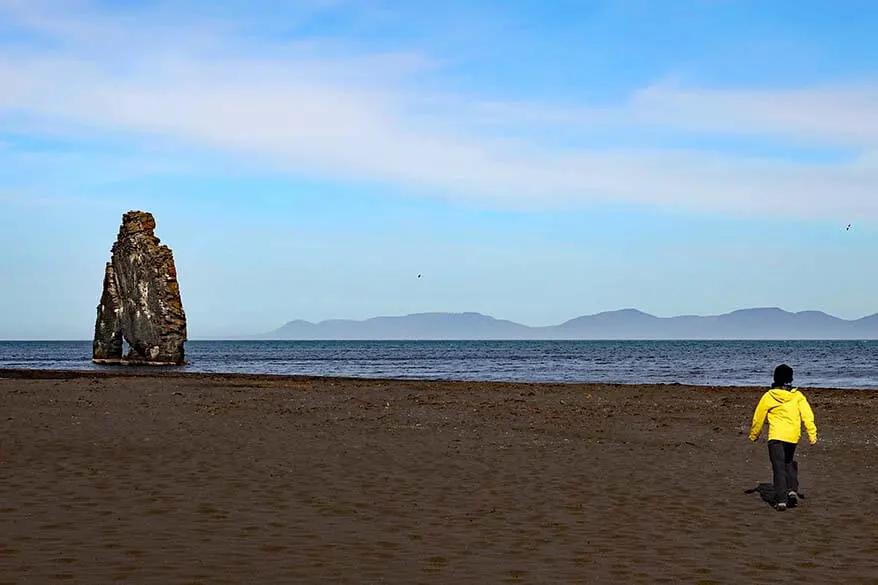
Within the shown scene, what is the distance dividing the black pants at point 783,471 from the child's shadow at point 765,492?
271 millimetres

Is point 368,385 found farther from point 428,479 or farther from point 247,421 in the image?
point 428,479

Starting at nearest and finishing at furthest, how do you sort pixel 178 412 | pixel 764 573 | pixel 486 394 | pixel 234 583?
pixel 234 583 < pixel 764 573 < pixel 178 412 < pixel 486 394

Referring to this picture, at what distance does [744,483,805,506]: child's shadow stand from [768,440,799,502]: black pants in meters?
0.27

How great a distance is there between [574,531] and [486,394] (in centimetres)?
2801

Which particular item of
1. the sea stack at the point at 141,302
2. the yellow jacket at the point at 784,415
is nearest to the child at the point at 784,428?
the yellow jacket at the point at 784,415

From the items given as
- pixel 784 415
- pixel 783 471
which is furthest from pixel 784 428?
pixel 783 471

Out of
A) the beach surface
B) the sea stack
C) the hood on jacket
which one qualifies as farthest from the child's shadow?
the sea stack

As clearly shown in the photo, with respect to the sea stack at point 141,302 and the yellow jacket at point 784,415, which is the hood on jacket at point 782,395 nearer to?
the yellow jacket at point 784,415

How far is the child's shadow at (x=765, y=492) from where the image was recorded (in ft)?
44.7

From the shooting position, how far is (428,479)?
49.2 feet

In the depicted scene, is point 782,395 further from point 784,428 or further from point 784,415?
point 784,428

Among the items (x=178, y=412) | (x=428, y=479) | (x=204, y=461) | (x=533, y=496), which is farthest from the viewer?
(x=178, y=412)

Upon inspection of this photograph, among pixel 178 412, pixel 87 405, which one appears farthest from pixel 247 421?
pixel 87 405

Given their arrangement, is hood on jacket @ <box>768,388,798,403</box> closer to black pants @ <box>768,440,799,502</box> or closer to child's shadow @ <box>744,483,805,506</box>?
black pants @ <box>768,440,799,502</box>
